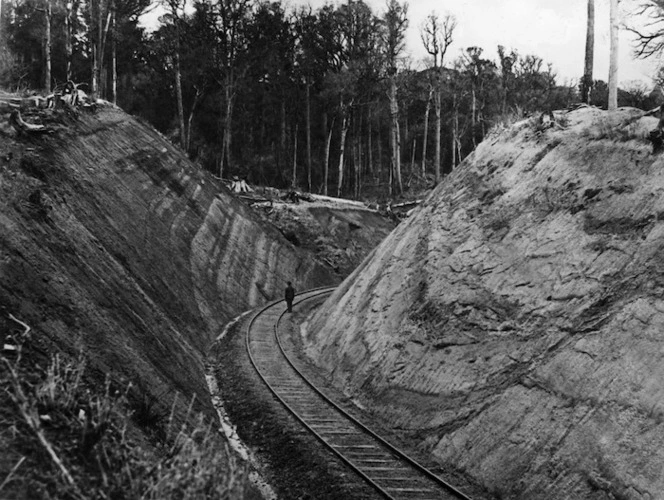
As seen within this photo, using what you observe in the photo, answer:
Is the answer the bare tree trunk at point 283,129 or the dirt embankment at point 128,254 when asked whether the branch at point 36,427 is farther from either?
the bare tree trunk at point 283,129

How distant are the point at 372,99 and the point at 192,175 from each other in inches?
989

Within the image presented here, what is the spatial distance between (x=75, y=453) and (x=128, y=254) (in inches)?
493

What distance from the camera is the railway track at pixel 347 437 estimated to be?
9.80m

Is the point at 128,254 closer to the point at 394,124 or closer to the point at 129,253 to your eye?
the point at 129,253

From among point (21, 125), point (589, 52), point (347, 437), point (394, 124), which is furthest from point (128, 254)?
point (394, 124)

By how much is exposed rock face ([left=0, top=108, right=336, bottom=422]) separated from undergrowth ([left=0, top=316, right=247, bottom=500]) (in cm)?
182

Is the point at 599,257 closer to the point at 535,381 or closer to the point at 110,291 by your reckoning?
the point at 535,381

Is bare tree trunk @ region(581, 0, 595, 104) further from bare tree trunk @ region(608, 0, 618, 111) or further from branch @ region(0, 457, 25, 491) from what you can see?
branch @ region(0, 457, 25, 491)

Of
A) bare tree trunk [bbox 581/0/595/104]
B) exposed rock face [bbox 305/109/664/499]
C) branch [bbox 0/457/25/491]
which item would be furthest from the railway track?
bare tree trunk [bbox 581/0/595/104]

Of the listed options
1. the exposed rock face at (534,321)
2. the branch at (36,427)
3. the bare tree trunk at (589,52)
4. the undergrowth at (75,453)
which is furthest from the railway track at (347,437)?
the bare tree trunk at (589,52)

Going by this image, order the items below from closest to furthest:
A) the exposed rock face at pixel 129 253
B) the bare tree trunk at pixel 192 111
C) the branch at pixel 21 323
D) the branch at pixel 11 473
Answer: the branch at pixel 11 473
the branch at pixel 21 323
the exposed rock face at pixel 129 253
the bare tree trunk at pixel 192 111

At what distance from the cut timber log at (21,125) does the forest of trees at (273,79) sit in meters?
22.8

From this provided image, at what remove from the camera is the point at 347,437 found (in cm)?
1216

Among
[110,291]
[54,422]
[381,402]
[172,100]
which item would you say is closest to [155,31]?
[172,100]
